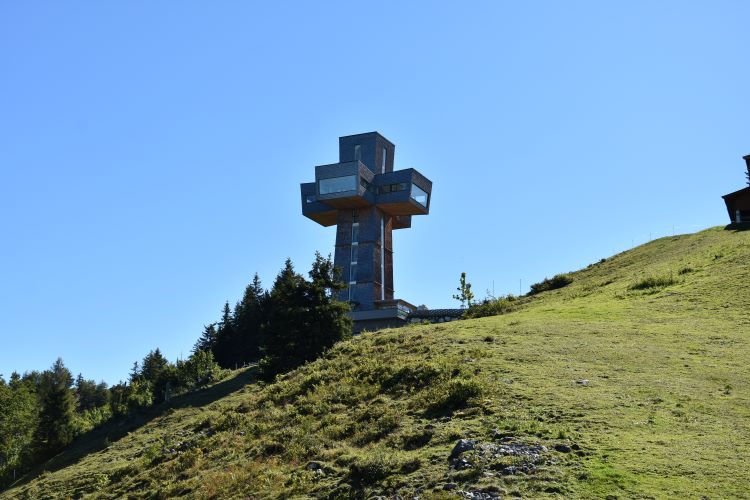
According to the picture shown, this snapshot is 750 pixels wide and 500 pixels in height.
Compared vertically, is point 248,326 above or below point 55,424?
above

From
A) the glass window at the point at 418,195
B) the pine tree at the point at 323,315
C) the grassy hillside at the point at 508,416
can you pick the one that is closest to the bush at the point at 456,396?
the grassy hillside at the point at 508,416

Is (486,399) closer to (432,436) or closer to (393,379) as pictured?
(432,436)

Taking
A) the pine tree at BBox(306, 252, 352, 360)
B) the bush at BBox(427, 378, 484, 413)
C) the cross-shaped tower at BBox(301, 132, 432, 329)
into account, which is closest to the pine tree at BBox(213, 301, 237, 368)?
the cross-shaped tower at BBox(301, 132, 432, 329)

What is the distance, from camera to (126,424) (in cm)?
7438

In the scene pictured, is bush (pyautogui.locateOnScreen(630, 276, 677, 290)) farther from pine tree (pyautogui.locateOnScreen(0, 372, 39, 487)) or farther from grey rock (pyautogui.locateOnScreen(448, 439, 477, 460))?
pine tree (pyautogui.locateOnScreen(0, 372, 39, 487))

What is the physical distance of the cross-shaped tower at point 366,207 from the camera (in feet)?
321

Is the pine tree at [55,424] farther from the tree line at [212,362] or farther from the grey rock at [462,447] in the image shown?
the grey rock at [462,447]

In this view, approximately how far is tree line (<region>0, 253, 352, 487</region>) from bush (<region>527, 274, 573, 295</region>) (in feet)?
56.4

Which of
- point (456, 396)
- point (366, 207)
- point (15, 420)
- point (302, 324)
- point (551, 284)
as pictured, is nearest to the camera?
point (456, 396)

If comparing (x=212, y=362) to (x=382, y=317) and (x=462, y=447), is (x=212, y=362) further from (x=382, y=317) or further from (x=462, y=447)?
(x=462, y=447)

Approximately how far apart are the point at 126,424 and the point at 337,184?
39791mm

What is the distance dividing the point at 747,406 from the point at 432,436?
1010cm

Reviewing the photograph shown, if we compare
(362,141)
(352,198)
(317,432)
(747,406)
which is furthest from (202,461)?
(362,141)

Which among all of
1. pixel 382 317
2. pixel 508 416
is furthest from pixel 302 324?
pixel 382 317
